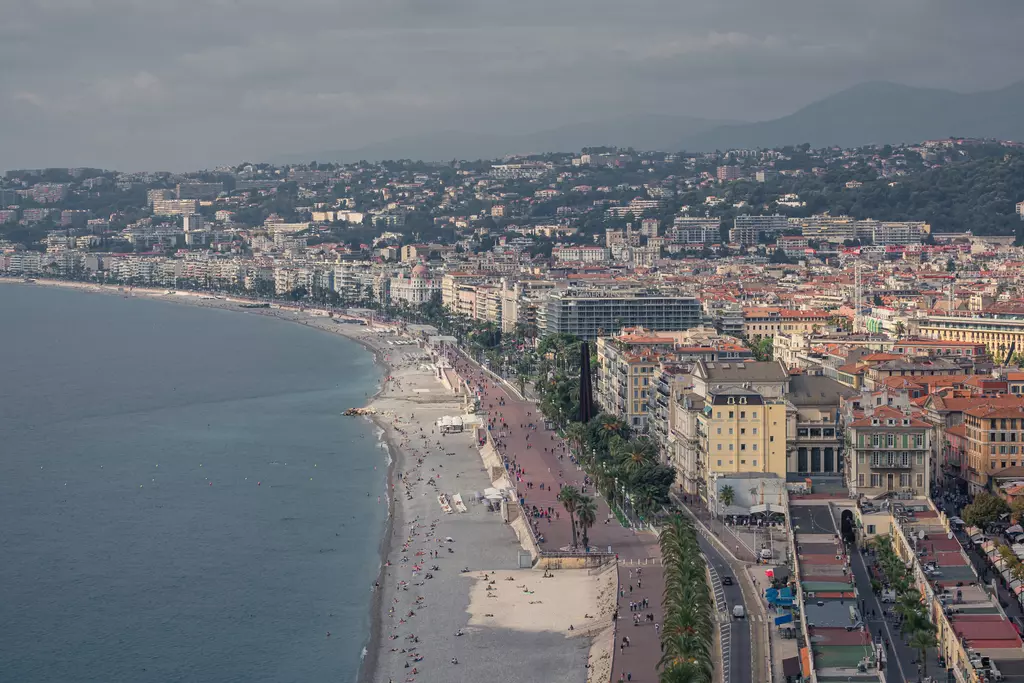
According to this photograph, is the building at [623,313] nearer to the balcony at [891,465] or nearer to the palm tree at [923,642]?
the balcony at [891,465]

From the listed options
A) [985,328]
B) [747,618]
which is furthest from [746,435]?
[985,328]

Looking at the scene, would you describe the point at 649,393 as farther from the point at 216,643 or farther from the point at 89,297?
the point at 89,297

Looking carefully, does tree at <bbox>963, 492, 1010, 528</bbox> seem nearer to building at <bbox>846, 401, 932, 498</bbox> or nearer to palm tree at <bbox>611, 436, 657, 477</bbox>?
building at <bbox>846, 401, 932, 498</bbox>

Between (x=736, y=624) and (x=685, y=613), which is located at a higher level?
(x=685, y=613)

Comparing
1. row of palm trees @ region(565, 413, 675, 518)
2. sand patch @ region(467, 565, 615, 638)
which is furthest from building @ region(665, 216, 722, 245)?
sand patch @ region(467, 565, 615, 638)

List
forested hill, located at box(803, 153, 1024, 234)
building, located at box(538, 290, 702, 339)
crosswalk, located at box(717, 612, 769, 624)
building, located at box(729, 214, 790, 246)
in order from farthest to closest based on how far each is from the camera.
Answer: building, located at box(729, 214, 790, 246)
forested hill, located at box(803, 153, 1024, 234)
building, located at box(538, 290, 702, 339)
crosswalk, located at box(717, 612, 769, 624)

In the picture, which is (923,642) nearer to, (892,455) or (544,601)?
(544,601)
